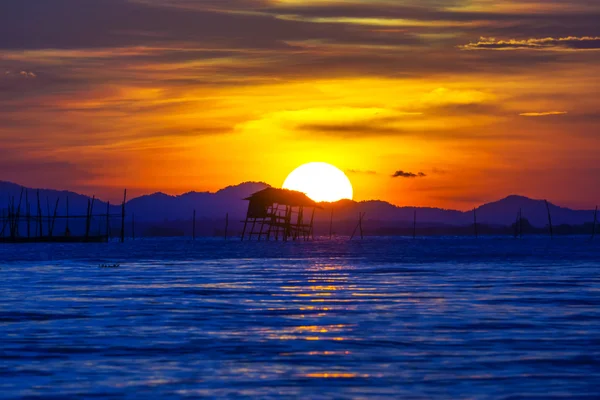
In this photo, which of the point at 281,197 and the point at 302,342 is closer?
the point at 302,342

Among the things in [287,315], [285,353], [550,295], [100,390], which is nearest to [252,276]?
[550,295]

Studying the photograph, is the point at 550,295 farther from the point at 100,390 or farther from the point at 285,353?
the point at 100,390

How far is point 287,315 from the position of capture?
72.4ft

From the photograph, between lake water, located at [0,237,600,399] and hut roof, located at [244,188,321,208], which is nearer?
lake water, located at [0,237,600,399]

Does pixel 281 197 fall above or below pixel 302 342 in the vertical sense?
above

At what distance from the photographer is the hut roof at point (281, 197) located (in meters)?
120

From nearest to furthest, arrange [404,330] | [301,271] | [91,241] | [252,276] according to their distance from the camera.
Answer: [404,330] < [252,276] < [301,271] < [91,241]

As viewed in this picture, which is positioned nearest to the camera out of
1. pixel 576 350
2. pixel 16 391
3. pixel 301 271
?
pixel 16 391

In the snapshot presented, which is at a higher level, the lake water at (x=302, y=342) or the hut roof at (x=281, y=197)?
the hut roof at (x=281, y=197)

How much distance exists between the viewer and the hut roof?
120 meters

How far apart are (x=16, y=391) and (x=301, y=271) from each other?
107ft

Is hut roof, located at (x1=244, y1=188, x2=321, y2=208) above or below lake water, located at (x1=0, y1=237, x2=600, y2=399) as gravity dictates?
above

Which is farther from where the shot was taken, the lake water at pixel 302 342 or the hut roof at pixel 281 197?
the hut roof at pixel 281 197

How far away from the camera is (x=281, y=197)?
394 ft
